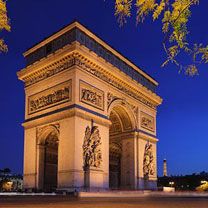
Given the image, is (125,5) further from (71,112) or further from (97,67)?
(97,67)

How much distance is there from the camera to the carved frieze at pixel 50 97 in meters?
23.0

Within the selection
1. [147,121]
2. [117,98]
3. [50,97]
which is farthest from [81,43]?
[147,121]

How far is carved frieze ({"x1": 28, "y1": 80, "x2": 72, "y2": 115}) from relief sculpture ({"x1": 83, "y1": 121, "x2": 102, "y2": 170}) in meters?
2.59

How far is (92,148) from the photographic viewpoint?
23.1 metres

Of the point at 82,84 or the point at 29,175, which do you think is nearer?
the point at 82,84

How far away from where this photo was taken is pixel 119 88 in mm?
27484

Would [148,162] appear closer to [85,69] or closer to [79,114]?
[79,114]

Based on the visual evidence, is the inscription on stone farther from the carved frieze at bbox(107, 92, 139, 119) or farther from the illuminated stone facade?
the carved frieze at bbox(107, 92, 139, 119)

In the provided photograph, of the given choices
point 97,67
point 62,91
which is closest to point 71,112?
point 62,91

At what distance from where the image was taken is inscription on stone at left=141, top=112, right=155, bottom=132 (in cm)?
3079

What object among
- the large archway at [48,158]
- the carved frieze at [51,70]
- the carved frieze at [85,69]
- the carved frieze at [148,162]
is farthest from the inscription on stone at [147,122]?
the carved frieze at [51,70]

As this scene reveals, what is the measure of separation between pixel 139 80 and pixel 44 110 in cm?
989

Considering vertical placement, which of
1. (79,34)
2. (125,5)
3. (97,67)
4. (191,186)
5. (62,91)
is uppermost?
(79,34)

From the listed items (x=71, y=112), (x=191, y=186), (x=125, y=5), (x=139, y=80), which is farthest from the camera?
(x=191, y=186)
